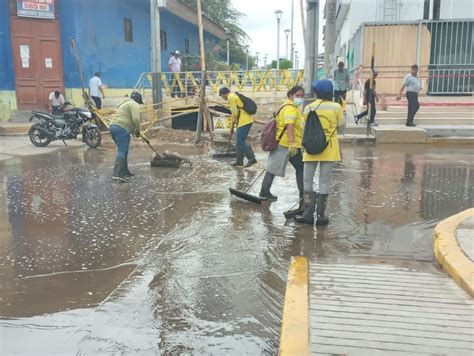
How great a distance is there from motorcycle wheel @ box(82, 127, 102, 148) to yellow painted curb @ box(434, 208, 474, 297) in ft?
30.6

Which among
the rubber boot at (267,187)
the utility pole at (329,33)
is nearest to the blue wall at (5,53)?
the utility pole at (329,33)

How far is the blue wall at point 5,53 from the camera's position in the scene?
15916 millimetres

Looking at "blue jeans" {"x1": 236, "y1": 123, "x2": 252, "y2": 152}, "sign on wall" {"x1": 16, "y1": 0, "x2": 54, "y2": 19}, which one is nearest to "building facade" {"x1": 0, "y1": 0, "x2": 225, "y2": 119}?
"sign on wall" {"x1": 16, "y1": 0, "x2": 54, "y2": 19}

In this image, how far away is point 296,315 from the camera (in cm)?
335

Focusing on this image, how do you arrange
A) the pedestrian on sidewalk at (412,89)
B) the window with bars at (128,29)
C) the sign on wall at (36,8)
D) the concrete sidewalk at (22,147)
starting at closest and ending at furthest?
the concrete sidewalk at (22,147) < the pedestrian on sidewalk at (412,89) < the sign on wall at (36,8) < the window with bars at (128,29)

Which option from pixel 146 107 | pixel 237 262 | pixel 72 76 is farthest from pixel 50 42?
pixel 237 262

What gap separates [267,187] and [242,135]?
2.70 m

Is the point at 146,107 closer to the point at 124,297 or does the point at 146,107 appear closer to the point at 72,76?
the point at 72,76

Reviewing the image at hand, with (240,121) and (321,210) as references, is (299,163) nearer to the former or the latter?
(321,210)

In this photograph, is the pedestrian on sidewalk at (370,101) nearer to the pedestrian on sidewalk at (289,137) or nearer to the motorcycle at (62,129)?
the motorcycle at (62,129)

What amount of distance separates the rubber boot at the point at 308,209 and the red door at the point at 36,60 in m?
13.6

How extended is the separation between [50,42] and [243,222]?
1362 centimetres

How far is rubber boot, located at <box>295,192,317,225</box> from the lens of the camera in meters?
5.70

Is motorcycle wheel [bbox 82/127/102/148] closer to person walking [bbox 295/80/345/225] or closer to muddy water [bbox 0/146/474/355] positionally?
muddy water [bbox 0/146/474/355]
